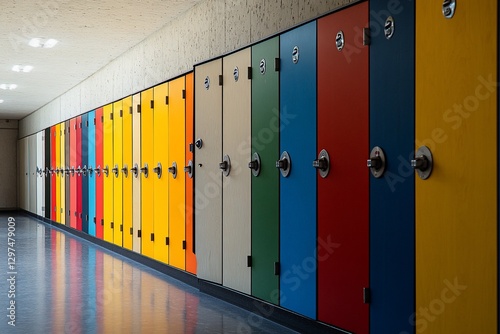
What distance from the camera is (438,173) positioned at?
287 centimetres

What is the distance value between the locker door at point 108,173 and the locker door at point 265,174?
4414mm

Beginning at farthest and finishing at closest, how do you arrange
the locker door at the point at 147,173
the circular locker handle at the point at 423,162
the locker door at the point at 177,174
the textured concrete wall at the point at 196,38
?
the locker door at the point at 147,173 → the locker door at the point at 177,174 → the textured concrete wall at the point at 196,38 → the circular locker handle at the point at 423,162

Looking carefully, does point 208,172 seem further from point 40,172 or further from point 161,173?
point 40,172

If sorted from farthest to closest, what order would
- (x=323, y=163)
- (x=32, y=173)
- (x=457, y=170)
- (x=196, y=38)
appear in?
(x=32, y=173), (x=196, y=38), (x=323, y=163), (x=457, y=170)

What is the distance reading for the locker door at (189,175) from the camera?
5902 mm

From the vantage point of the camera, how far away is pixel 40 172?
46.8ft

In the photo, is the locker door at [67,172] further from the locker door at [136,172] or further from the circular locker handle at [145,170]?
the circular locker handle at [145,170]

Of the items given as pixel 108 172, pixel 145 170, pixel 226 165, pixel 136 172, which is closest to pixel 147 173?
pixel 145 170

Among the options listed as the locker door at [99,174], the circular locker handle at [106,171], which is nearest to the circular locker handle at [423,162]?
the circular locker handle at [106,171]

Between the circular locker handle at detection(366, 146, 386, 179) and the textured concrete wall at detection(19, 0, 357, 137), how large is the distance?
98 centimetres

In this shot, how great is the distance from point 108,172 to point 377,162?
20.0 feet

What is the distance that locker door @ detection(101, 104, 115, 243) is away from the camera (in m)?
8.65

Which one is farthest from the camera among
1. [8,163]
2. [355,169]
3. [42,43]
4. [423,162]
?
[8,163]

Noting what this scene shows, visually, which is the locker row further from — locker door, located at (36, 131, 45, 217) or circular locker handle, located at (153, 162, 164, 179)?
locker door, located at (36, 131, 45, 217)
